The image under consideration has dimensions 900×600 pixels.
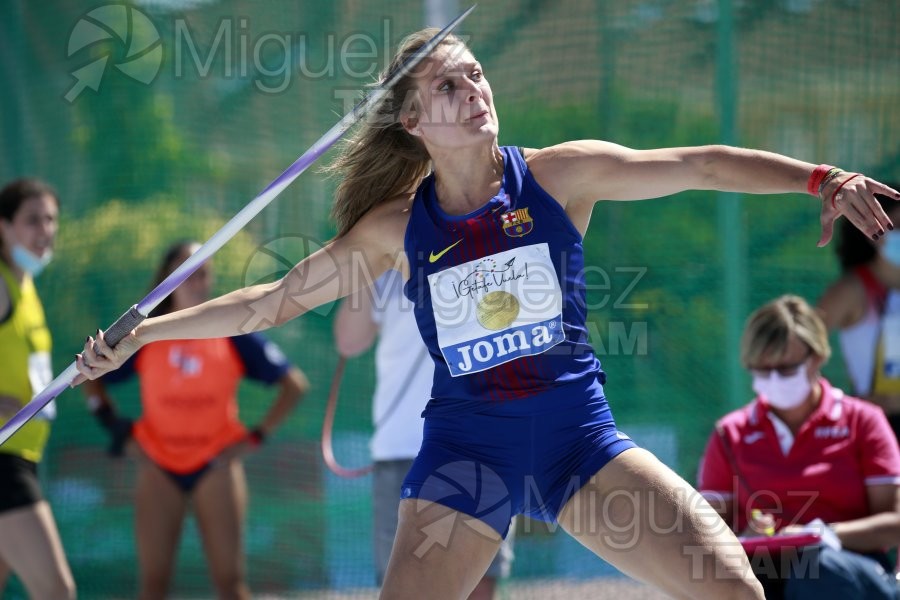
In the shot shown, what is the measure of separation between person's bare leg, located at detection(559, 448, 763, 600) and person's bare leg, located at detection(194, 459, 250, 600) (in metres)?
3.16

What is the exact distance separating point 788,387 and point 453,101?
6.11 feet

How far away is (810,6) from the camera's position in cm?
603

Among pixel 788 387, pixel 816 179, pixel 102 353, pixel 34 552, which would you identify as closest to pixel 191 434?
pixel 34 552

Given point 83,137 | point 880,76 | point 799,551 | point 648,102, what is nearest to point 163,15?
point 83,137

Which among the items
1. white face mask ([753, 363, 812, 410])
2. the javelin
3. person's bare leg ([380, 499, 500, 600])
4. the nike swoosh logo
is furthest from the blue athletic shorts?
white face mask ([753, 363, 812, 410])

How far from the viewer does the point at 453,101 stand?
10.3 feet

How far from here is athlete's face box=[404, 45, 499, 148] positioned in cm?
313

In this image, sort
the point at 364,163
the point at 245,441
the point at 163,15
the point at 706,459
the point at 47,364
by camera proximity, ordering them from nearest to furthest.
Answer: the point at 364,163, the point at 706,459, the point at 47,364, the point at 245,441, the point at 163,15

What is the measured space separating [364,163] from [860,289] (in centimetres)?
298

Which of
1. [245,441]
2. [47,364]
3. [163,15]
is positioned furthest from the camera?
[163,15]

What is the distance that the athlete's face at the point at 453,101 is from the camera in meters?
3.13

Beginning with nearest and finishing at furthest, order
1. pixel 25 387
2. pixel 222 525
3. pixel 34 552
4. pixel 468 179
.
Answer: pixel 468 179 < pixel 34 552 < pixel 25 387 < pixel 222 525

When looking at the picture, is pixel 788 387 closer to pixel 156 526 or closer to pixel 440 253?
pixel 440 253

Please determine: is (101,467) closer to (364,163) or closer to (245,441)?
(245,441)
